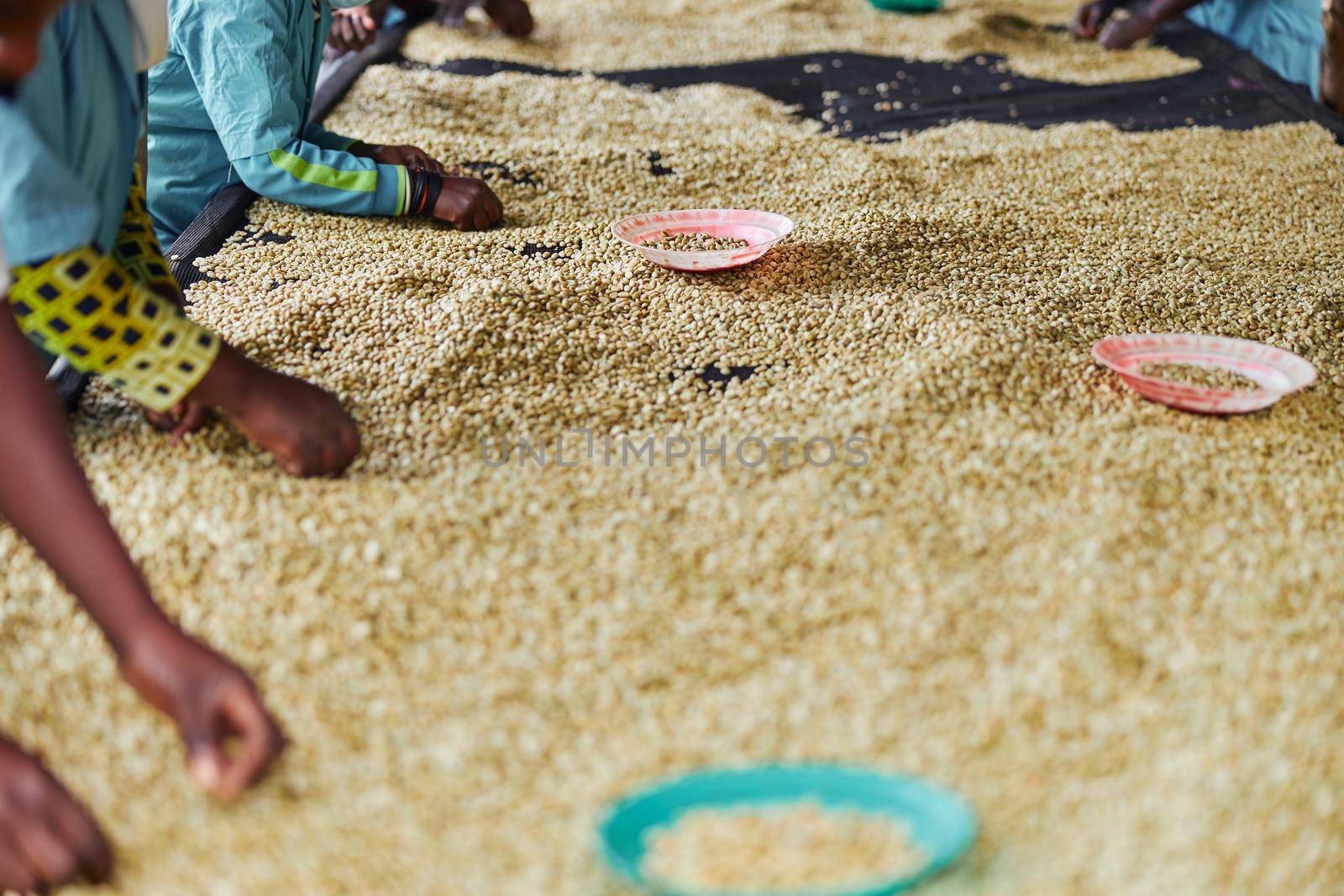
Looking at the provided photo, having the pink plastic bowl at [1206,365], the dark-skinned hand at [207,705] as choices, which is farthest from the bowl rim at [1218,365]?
the dark-skinned hand at [207,705]

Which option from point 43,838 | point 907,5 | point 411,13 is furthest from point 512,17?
point 43,838

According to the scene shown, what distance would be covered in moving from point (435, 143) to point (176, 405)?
106 cm

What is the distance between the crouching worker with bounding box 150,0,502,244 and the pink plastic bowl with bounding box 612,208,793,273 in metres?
0.26

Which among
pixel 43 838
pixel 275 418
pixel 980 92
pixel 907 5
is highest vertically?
pixel 907 5

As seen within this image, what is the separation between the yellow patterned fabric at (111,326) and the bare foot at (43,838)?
0.45 meters

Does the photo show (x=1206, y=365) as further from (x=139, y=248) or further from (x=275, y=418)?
(x=139, y=248)

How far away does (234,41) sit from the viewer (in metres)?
1.75

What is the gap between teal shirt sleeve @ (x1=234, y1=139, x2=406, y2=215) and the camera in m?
1.85

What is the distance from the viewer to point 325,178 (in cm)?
187

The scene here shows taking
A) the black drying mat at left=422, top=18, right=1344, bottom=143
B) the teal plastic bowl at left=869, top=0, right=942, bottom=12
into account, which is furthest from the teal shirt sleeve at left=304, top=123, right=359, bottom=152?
the teal plastic bowl at left=869, top=0, right=942, bottom=12

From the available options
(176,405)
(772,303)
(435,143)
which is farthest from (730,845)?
(435,143)

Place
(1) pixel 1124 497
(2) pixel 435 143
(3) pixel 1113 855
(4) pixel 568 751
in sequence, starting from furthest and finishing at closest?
1. (2) pixel 435 143
2. (1) pixel 1124 497
3. (4) pixel 568 751
4. (3) pixel 1113 855

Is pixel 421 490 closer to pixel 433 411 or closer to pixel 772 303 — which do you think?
pixel 433 411

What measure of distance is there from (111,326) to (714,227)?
95cm
